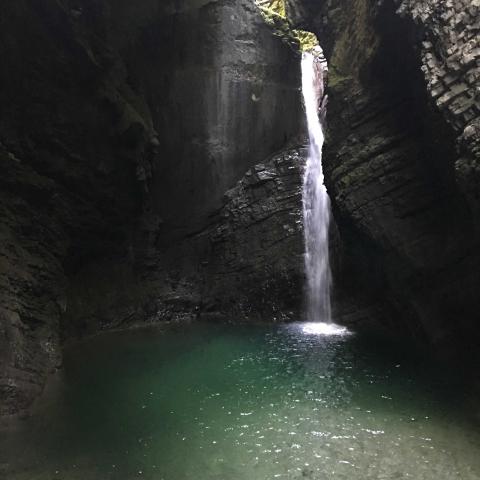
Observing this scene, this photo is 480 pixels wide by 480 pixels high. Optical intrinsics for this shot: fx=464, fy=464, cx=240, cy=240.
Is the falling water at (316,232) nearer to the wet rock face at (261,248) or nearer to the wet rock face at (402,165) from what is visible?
the wet rock face at (261,248)

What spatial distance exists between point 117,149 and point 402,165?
9.02 metres

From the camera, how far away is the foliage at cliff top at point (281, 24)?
68.3 feet

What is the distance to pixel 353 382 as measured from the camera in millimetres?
9969

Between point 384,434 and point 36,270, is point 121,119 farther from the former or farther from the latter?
point 384,434

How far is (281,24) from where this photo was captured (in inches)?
826

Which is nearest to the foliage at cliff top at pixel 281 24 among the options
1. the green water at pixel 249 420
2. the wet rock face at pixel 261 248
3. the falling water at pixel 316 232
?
the falling water at pixel 316 232

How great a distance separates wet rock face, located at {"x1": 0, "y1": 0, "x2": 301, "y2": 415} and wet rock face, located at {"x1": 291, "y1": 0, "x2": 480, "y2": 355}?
575 centimetres

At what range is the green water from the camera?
663 cm

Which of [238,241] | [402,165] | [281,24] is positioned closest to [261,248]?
[238,241]

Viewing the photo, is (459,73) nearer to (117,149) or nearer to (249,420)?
(249,420)

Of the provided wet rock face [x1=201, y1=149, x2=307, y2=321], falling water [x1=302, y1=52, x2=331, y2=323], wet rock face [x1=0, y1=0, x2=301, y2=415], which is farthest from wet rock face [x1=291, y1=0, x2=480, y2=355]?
wet rock face [x1=0, y1=0, x2=301, y2=415]

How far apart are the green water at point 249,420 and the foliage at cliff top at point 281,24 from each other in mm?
14659

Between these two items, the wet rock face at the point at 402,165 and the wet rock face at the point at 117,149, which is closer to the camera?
the wet rock face at the point at 402,165

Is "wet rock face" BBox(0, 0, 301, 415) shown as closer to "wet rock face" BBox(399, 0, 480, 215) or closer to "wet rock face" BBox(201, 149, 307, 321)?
"wet rock face" BBox(201, 149, 307, 321)
